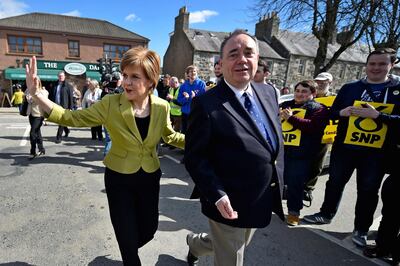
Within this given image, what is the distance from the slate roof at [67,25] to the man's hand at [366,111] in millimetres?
28237

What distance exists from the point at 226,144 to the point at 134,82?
863 millimetres

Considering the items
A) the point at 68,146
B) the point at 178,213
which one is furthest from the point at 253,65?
the point at 68,146

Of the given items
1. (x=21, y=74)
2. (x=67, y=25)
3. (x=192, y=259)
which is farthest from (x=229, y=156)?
(x=67, y=25)

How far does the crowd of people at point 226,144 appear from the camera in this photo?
1746mm

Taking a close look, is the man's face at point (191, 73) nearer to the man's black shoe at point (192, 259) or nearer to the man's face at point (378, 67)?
the man's face at point (378, 67)

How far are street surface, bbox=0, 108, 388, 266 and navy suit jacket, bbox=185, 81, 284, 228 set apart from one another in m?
1.24

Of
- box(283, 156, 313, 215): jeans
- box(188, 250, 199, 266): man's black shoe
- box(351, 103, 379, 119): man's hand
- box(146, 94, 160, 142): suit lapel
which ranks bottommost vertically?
box(188, 250, 199, 266): man's black shoe

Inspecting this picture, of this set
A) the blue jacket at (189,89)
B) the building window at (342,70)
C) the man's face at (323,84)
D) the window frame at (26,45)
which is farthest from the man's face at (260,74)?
the building window at (342,70)

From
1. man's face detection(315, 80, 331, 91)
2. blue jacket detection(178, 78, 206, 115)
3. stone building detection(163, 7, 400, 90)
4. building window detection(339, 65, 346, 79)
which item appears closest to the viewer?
man's face detection(315, 80, 331, 91)

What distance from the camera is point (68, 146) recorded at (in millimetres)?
7273

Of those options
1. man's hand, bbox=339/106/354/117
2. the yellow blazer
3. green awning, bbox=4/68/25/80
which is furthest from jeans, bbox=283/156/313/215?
green awning, bbox=4/68/25/80

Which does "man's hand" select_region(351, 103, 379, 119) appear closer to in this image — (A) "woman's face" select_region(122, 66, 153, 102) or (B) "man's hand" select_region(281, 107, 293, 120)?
(B) "man's hand" select_region(281, 107, 293, 120)

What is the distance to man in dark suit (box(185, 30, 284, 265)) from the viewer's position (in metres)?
1.71

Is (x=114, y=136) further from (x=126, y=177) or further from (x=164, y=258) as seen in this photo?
(x=164, y=258)
